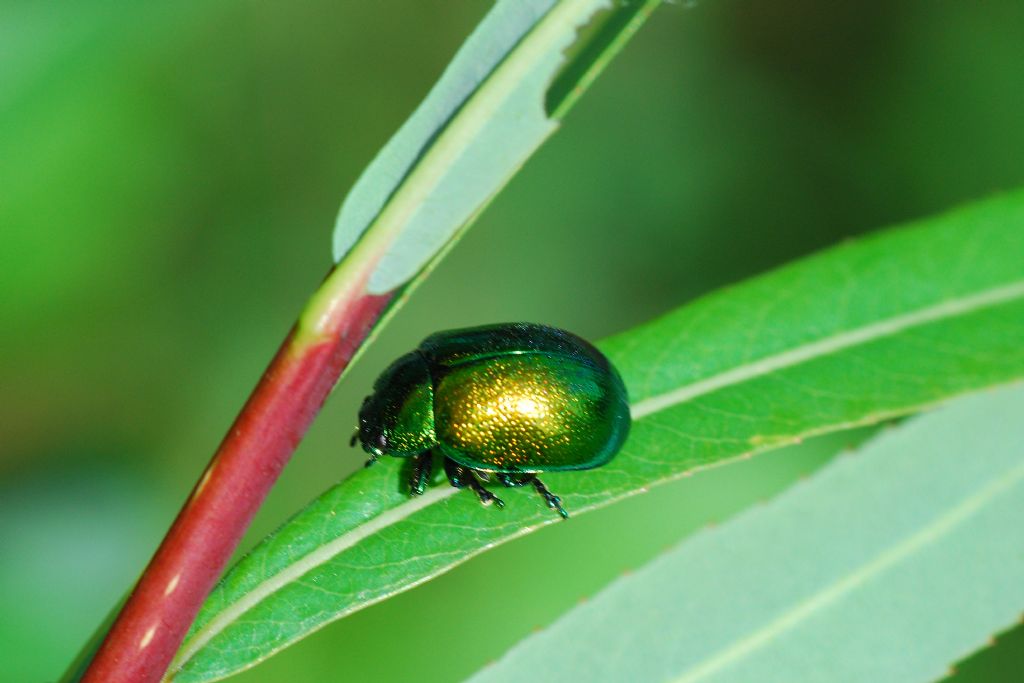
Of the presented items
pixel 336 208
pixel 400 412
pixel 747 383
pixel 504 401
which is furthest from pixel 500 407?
pixel 336 208

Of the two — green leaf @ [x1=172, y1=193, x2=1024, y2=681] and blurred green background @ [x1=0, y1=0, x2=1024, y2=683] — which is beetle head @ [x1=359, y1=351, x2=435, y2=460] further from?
blurred green background @ [x1=0, y1=0, x2=1024, y2=683]

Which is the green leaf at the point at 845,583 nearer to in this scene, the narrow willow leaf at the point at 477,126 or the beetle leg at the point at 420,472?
the beetle leg at the point at 420,472

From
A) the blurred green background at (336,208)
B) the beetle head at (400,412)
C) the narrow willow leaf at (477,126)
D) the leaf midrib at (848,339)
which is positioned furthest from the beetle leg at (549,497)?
the blurred green background at (336,208)

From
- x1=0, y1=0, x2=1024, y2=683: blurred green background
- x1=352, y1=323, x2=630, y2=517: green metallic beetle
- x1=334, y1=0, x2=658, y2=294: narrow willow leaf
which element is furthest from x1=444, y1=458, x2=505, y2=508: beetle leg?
x1=0, y1=0, x2=1024, y2=683: blurred green background

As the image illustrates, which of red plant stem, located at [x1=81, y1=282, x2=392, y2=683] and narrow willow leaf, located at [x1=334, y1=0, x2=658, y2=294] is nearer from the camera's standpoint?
red plant stem, located at [x1=81, y1=282, x2=392, y2=683]

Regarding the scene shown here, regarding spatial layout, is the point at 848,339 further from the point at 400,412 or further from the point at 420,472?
the point at 400,412

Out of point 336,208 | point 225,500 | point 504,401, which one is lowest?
point 504,401

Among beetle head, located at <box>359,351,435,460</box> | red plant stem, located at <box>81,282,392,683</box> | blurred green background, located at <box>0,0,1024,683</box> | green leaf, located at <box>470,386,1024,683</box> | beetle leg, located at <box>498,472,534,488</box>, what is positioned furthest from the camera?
blurred green background, located at <box>0,0,1024,683</box>
